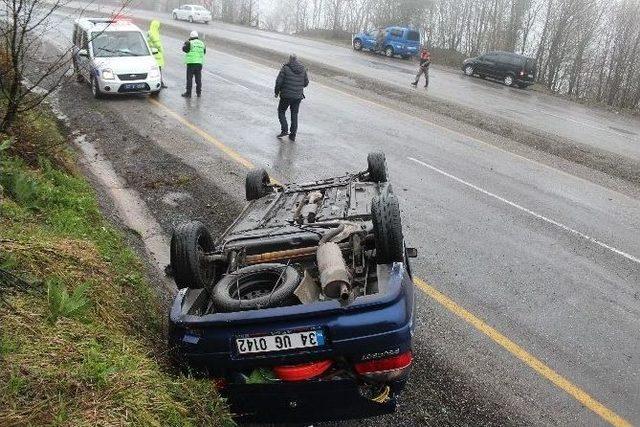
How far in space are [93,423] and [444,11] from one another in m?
41.3

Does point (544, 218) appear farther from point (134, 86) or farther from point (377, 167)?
point (134, 86)

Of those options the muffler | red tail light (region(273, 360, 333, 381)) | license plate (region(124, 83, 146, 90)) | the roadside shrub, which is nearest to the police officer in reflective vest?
license plate (region(124, 83, 146, 90))

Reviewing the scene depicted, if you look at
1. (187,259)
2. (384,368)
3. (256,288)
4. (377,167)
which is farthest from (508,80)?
(384,368)

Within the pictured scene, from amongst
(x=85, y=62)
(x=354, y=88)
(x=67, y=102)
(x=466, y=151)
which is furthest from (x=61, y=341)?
(x=354, y=88)

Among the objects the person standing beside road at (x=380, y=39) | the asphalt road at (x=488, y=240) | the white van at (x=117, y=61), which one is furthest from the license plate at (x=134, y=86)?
the person standing beside road at (x=380, y=39)

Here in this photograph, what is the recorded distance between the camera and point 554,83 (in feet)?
100

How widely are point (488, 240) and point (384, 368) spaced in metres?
4.43

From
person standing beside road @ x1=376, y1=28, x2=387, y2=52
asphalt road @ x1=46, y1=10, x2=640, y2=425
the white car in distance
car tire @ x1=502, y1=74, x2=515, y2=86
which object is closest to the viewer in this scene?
asphalt road @ x1=46, y1=10, x2=640, y2=425

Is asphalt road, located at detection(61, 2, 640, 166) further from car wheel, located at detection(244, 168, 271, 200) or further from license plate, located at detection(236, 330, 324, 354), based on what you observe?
license plate, located at detection(236, 330, 324, 354)

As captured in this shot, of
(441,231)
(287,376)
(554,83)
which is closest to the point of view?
(287,376)

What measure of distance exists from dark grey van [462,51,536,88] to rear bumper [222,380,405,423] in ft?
85.7

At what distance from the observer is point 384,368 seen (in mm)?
3221

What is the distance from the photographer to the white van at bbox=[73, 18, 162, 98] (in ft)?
44.8

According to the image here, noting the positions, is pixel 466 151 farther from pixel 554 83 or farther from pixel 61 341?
pixel 554 83
